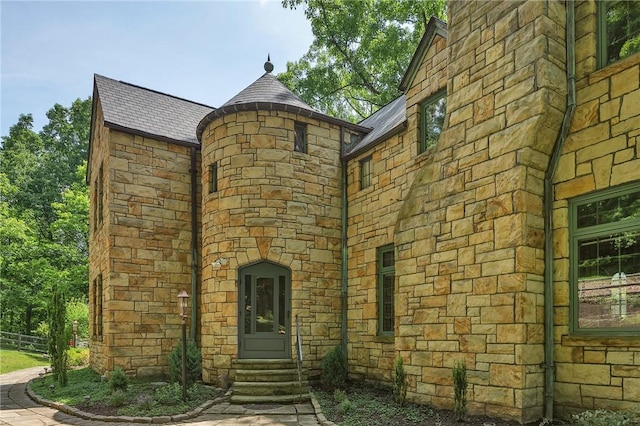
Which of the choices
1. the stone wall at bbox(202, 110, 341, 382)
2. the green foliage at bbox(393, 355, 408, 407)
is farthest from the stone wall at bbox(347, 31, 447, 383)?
the green foliage at bbox(393, 355, 408, 407)

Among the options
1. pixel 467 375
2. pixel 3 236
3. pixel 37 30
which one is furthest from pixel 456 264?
pixel 3 236

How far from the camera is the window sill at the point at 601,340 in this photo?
4.75 meters

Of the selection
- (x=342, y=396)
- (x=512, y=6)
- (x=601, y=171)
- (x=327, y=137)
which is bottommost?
(x=342, y=396)

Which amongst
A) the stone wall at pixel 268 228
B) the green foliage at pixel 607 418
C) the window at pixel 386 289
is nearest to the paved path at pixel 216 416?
the stone wall at pixel 268 228

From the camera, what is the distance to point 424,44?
27.7 feet

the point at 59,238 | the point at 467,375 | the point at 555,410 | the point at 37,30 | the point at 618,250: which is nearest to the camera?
the point at 618,250

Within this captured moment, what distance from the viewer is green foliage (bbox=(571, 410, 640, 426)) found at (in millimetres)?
4434

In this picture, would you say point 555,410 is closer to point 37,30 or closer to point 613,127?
point 613,127

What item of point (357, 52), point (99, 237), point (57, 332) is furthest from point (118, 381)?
point (357, 52)

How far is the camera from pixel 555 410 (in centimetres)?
541

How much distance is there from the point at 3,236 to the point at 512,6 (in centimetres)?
2237

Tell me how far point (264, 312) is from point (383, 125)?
192 inches

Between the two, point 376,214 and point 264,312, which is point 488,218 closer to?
point 376,214

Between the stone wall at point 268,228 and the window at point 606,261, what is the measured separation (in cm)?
537
